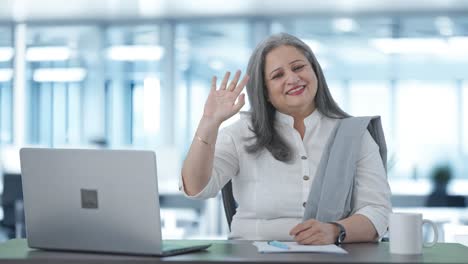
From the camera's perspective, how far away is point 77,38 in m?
9.77

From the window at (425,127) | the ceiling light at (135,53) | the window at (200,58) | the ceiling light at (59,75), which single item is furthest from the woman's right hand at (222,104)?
the ceiling light at (59,75)

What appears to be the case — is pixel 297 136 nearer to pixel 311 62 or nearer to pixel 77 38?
pixel 311 62

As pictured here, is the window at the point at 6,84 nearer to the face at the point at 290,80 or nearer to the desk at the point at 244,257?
the face at the point at 290,80

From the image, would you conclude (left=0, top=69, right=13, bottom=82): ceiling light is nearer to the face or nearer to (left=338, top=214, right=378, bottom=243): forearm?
the face

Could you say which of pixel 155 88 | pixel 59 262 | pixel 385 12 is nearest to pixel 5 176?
pixel 155 88

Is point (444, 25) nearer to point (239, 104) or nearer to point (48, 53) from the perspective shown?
point (48, 53)

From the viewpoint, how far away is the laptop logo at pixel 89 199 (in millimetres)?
1854

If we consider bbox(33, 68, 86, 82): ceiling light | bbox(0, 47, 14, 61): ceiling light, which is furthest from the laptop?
bbox(0, 47, 14, 61): ceiling light

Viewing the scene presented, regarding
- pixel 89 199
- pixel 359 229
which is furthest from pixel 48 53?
pixel 89 199

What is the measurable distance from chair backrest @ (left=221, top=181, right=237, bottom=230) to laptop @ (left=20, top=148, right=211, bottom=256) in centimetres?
69

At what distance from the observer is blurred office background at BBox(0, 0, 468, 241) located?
8.88 m

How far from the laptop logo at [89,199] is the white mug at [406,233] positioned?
0.74 meters

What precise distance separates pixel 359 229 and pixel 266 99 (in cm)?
66

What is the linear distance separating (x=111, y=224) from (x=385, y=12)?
25.1ft
